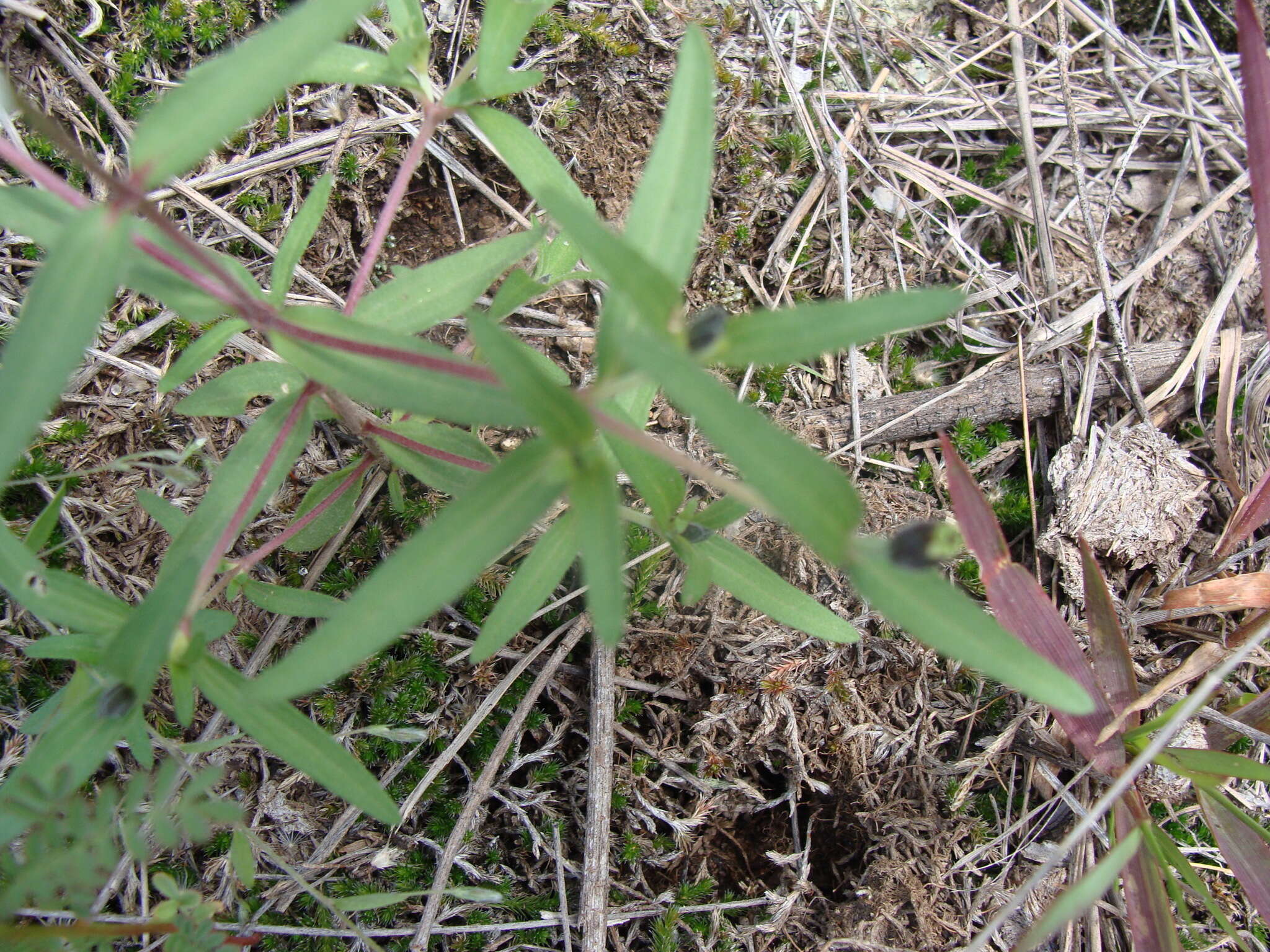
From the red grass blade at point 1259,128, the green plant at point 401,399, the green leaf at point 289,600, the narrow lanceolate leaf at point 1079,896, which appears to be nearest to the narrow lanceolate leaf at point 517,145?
the green plant at point 401,399

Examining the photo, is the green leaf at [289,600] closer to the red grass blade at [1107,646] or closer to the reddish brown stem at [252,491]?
the reddish brown stem at [252,491]

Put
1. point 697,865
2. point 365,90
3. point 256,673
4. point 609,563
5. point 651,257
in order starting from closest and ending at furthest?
point 609,563 → point 651,257 → point 256,673 → point 697,865 → point 365,90

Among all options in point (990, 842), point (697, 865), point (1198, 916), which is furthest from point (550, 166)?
point (1198, 916)

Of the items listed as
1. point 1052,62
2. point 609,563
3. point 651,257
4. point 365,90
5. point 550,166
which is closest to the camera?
point 609,563

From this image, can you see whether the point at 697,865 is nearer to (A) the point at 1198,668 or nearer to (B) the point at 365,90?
(A) the point at 1198,668

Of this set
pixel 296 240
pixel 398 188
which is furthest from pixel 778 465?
pixel 296 240

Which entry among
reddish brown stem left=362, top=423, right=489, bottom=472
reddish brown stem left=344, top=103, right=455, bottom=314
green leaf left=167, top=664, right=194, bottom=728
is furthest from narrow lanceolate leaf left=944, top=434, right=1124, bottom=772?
green leaf left=167, top=664, right=194, bottom=728
